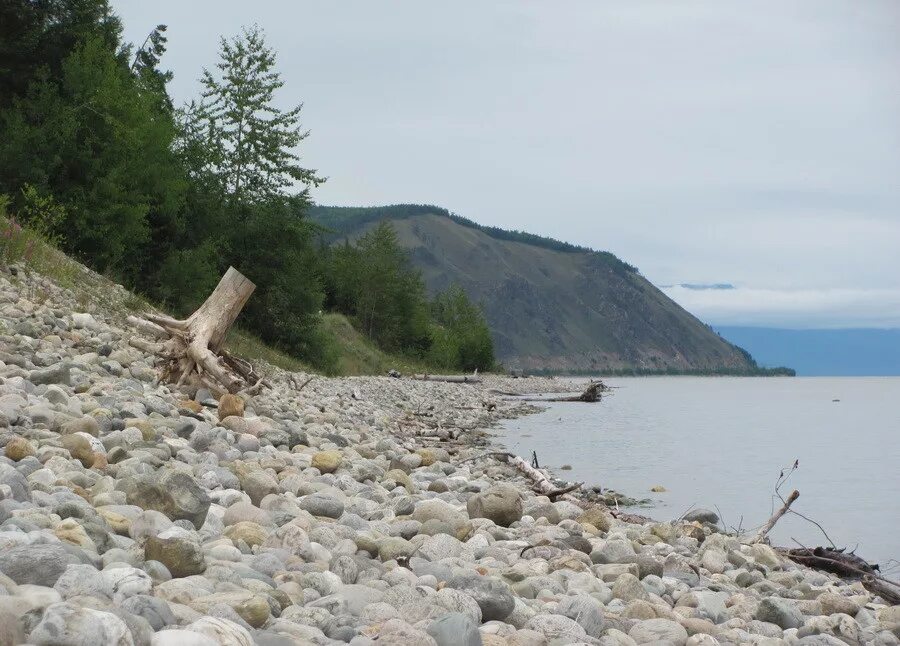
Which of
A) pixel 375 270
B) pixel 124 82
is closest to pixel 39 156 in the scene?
pixel 124 82

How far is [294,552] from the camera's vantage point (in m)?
4.55

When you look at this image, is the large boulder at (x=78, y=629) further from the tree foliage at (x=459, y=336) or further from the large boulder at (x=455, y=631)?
the tree foliage at (x=459, y=336)

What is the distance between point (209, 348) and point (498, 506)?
5.48 m

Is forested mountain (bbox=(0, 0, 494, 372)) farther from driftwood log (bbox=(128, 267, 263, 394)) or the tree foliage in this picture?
the tree foliage

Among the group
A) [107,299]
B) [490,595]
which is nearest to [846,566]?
[490,595]

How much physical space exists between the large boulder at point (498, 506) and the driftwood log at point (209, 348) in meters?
4.45

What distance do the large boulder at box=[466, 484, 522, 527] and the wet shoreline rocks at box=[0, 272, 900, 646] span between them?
2cm

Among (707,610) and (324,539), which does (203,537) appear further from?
(707,610)

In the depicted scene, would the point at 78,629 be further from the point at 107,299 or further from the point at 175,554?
the point at 107,299

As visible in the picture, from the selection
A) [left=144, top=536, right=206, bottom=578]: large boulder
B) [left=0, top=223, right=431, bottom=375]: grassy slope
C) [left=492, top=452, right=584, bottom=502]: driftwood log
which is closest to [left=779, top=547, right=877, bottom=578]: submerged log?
[left=492, top=452, right=584, bottom=502]: driftwood log

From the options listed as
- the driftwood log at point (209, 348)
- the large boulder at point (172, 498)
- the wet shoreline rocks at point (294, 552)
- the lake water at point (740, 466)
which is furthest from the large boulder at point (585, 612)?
the lake water at point (740, 466)

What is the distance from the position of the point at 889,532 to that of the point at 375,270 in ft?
183

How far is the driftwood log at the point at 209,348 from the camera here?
1038cm

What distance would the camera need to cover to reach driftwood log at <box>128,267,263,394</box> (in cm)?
1038
